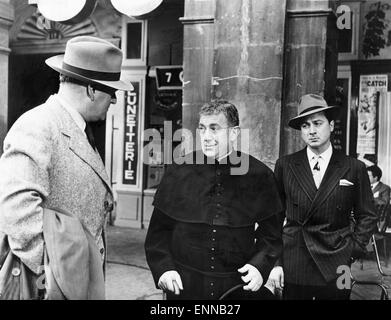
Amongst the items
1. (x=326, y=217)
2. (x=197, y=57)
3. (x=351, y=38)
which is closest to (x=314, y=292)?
(x=326, y=217)

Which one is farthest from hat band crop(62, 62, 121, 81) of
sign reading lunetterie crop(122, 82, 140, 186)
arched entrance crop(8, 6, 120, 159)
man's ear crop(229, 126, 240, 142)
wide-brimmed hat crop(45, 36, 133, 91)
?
sign reading lunetterie crop(122, 82, 140, 186)

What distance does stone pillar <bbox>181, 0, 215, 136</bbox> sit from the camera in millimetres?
3682

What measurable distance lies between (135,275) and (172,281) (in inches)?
111

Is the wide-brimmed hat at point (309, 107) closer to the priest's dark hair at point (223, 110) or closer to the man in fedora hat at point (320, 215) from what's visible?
→ the man in fedora hat at point (320, 215)

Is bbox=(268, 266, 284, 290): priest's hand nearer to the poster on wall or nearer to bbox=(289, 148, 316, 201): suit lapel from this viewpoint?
bbox=(289, 148, 316, 201): suit lapel

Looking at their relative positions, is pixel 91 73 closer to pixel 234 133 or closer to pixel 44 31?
pixel 234 133

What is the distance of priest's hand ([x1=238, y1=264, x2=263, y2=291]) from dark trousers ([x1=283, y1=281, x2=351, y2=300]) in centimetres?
42

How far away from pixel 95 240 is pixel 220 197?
0.62 meters

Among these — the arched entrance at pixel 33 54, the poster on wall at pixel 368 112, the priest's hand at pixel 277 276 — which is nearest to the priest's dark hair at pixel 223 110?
the priest's hand at pixel 277 276

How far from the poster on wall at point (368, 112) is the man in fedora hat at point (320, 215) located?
3.33 metres

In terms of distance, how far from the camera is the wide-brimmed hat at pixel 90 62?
6.23 feet

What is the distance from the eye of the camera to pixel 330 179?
2.47 metres
